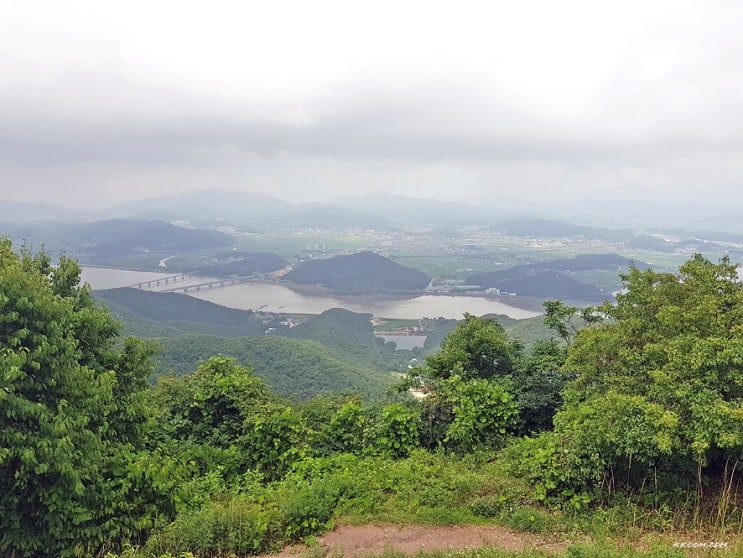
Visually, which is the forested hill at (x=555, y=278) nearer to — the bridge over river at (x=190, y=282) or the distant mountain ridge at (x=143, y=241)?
the bridge over river at (x=190, y=282)

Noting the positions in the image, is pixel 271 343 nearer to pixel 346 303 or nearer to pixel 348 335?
pixel 348 335

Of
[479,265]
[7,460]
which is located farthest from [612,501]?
[479,265]

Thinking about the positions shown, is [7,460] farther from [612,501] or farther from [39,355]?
[612,501]

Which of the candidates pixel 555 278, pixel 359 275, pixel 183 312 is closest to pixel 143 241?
pixel 359 275

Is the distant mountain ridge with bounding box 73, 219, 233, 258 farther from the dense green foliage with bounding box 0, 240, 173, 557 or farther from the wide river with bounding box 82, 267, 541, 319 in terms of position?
the dense green foliage with bounding box 0, 240, 173, 557

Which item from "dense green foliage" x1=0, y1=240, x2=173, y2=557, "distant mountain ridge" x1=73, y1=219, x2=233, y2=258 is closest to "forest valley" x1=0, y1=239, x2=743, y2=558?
"dense green foliage" x1=0, y1=240, x2=173, y2=557

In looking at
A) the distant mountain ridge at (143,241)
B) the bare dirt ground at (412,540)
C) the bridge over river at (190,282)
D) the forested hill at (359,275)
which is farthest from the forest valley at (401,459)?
the distant mountain ridge at (143,241)

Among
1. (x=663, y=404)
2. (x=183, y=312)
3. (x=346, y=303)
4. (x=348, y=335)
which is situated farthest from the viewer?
(x=346, y=303)
